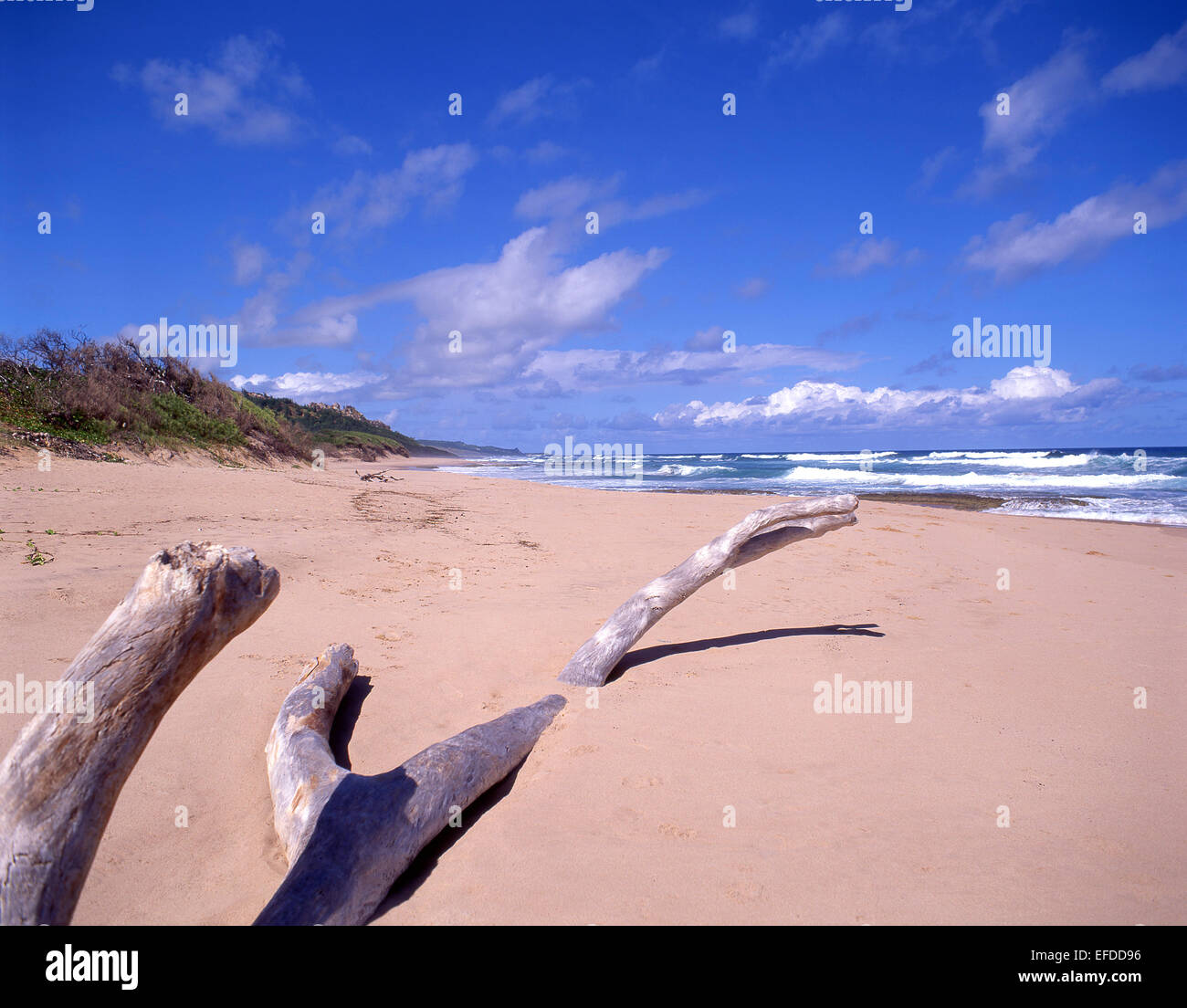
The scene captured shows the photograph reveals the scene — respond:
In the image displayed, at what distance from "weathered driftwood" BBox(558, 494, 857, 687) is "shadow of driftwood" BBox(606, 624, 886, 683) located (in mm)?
171

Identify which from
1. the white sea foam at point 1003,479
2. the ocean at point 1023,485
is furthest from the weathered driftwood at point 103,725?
the white sea foam at point 1003,479

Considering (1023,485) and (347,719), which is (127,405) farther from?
(1023,485)

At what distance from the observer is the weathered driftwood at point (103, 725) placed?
165cm

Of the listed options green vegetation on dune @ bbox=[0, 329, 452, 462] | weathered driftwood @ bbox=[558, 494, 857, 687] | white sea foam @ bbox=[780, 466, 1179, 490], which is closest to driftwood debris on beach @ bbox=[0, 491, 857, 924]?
weathered driftwood @ bbox=[558, 494, 857, 687]

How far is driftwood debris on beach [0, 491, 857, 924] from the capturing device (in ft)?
5.50

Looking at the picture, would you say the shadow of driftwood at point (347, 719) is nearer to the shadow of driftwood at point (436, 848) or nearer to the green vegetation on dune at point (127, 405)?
the shadow of driftwood at point (436, 848)

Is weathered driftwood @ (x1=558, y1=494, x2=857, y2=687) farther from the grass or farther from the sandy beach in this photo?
the grass

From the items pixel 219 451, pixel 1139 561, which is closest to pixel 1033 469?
pixel 1139 561

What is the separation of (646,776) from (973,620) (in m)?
4.64

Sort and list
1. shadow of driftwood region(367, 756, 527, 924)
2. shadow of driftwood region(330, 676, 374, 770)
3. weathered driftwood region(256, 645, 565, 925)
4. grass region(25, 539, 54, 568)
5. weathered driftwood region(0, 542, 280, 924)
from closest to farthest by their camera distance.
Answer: weathered driftwood region(0, 542, 280, 924)
weathered driftwood region(256, 645, 565, 925)
shadow of driftwood region(367, 756, 527, 924)
shadow of driftwood region(330, 676, 374, 770)
grass region(25, 539, 54, 568)

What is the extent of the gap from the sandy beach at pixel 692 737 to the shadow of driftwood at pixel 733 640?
38 millimetres

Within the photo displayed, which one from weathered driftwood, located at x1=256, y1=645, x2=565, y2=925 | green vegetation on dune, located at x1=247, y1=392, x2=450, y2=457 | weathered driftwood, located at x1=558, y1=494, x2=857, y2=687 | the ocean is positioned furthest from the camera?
green vegetation on dune, located at x1=247, y1=392, x2=450, y2=457

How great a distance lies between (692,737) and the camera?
3.76 meters

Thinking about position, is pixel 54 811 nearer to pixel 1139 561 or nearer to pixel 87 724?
pixel 87 724
